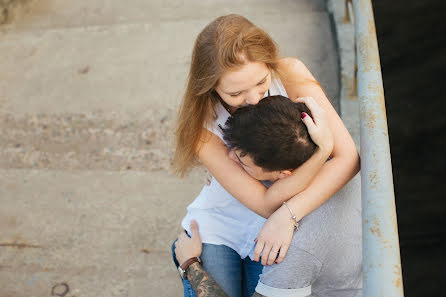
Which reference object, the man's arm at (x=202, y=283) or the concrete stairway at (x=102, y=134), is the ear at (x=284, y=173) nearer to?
the man's arm at (x=202, y=283)

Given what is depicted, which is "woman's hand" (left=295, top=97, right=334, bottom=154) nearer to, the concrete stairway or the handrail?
the handrail

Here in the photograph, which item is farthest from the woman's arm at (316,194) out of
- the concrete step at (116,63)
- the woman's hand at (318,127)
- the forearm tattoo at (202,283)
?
the concrete step at (116,63)

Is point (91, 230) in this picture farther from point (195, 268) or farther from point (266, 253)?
point (266, 253)

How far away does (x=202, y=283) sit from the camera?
167 cm

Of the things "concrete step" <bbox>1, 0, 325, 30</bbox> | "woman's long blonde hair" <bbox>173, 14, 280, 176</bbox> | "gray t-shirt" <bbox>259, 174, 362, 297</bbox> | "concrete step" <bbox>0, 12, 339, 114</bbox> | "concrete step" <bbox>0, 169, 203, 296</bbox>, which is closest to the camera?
"gray t-shirt" <bbox>259, 174, 362, 297</bbox>

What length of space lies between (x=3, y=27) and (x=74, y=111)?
4.82 ft

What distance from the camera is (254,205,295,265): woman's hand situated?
4.71 feet

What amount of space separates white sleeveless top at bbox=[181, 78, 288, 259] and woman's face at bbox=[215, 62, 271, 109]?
0.15 metres

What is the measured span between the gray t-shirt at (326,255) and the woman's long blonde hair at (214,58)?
0.54m

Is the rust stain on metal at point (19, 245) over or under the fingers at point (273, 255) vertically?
under

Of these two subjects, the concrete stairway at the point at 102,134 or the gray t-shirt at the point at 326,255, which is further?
the concrete stairway at the point at 102,134

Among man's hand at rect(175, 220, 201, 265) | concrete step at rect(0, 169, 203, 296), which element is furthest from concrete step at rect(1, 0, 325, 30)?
man's hand at rect(175, 220, 201, 265)

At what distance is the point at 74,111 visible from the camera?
10.0 feet

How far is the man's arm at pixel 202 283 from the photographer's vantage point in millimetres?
1646
